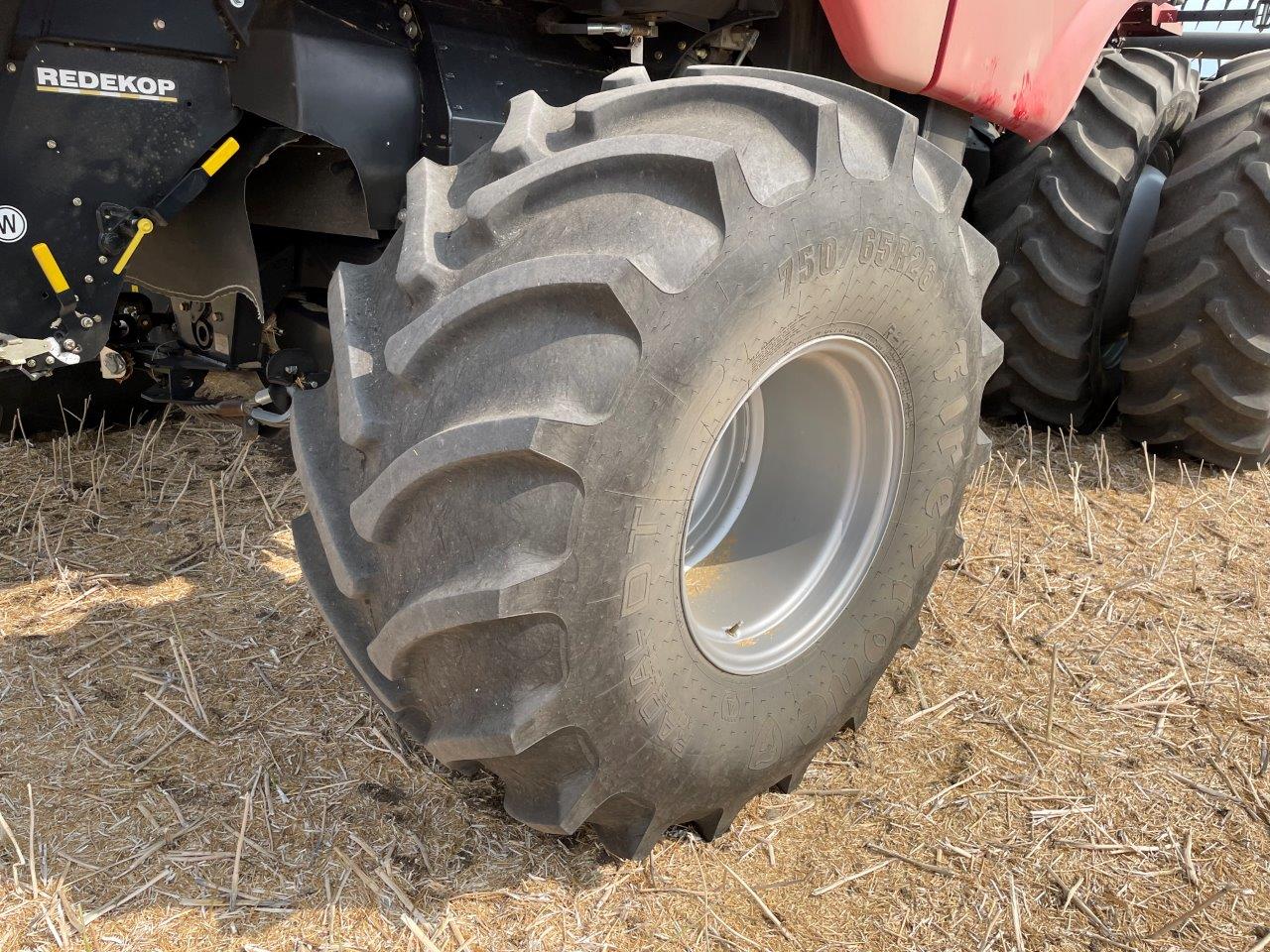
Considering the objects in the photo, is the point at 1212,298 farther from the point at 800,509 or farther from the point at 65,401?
the point at 65,401

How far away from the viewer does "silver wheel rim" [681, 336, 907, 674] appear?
188cm

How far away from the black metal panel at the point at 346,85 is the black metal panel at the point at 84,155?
0.09 m

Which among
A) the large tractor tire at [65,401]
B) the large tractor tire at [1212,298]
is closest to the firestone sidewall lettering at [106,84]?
the large tractor tire at [65,401]

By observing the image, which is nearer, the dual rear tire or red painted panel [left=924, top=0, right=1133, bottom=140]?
red painted panel [left=924, top=0, right=1133, bottom=140]

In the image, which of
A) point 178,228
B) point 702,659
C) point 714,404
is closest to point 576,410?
point 714,404

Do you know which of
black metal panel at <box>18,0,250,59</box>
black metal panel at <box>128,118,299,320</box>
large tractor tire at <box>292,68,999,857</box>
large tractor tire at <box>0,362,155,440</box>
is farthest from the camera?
large tractor tire at <box>0,362,155,440</box>

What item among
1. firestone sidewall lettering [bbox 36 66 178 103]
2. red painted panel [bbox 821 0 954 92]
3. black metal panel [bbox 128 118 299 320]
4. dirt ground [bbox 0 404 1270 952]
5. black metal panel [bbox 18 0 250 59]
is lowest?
dirt ground [bbox 0 404 1270 952]

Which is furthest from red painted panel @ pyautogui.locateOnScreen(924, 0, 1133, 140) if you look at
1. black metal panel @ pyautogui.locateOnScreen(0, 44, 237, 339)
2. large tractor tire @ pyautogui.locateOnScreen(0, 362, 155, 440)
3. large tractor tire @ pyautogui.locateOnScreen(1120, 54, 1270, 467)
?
large tractor tire @ pyautogui.locateOnScreen(0, 362, 155, 440)

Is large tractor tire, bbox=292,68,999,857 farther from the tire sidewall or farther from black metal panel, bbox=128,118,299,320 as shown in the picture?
black metal panel, bbox=128,118,299,320

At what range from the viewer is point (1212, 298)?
10.4 ft

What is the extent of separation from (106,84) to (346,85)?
15.1 inches

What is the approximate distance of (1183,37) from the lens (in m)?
4.75

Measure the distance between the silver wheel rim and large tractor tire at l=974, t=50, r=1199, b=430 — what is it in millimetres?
1573

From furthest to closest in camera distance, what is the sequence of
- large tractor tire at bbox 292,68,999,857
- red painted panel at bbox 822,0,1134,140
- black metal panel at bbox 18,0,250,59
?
red painted panel at bbox 822,0,1134,140 < black metal panel at bbox 18,0,250,59 < large tractor tire at bbox 292,68,999,857
